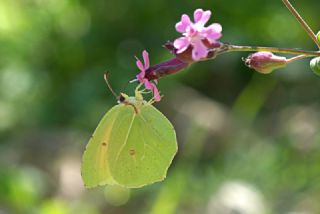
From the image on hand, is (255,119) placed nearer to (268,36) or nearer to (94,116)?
(268,36)

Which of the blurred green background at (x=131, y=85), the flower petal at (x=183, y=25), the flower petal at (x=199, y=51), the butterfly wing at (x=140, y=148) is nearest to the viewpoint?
the flower petal at (x=199, y=51)

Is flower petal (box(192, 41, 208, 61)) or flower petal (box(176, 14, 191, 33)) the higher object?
flower petal (box(176, 14, 191, 33))

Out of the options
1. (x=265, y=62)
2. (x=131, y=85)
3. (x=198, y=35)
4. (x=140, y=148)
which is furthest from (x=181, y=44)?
(x=131, y=85)

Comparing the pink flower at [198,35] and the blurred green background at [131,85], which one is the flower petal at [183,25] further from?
the blurred green background at [131,85]

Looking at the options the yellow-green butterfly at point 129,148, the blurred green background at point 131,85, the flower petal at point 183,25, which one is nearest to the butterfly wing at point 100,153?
the yellow-green butterfly at point 129,148

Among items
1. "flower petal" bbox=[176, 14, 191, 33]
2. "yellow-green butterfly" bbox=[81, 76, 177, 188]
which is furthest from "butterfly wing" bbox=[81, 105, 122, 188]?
"flower petal" bbox=[176, 14, 191, 33]

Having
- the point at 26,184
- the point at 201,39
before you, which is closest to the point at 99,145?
the point at 201,39

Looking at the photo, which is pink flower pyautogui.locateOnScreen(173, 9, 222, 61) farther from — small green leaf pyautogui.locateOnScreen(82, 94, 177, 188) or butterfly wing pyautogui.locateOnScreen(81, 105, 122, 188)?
butterfly wing pyautogui.locateOnScreen(81, 105, 122, 188)
